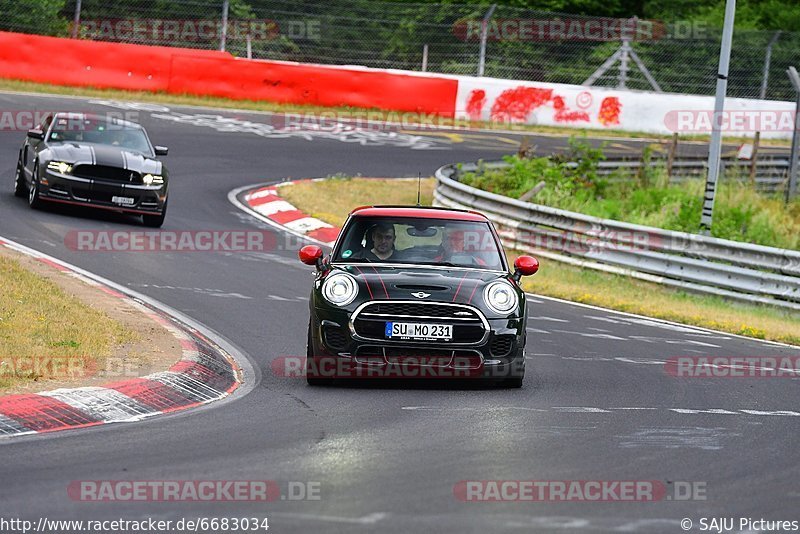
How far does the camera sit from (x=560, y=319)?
14797 mm

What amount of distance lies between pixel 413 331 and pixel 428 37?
83.0 ft

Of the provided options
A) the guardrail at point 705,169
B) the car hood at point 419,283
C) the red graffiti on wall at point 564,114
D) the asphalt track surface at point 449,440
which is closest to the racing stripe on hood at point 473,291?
the car hood at point 419,283

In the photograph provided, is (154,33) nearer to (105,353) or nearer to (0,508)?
(105,353)

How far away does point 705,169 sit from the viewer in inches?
1000

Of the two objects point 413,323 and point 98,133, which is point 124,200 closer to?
point 98,133

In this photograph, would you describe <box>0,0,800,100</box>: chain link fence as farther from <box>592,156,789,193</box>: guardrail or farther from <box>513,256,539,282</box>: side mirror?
<box>513,256,539,282</box>: side mirror

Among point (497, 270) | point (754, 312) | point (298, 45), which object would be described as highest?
point (298, 45)

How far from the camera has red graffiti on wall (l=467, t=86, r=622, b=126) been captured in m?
35.0

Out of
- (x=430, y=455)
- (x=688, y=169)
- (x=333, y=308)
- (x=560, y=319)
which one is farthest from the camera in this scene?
(x=688, y=169)

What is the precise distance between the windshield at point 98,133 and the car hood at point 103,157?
0.24 m

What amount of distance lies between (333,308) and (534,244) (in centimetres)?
1129

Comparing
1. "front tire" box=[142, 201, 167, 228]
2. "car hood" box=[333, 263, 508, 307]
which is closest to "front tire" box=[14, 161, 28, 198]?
"front tire" box=[142, 201, 167, 228]

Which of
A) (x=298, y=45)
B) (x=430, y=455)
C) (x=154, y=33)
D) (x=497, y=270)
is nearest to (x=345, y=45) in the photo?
(x=298, y=45)

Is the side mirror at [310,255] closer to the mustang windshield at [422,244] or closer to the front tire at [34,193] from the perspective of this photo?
the mustang windshield at [422,244]
